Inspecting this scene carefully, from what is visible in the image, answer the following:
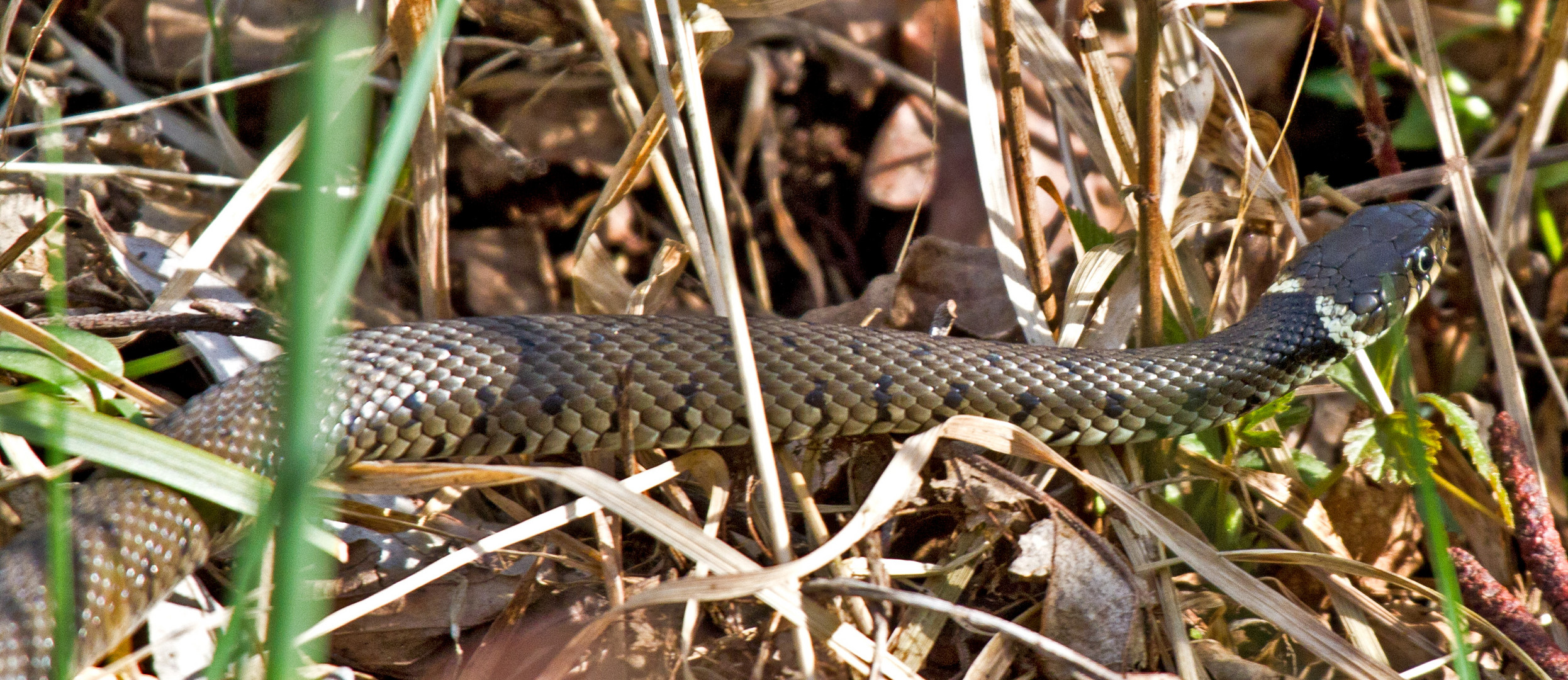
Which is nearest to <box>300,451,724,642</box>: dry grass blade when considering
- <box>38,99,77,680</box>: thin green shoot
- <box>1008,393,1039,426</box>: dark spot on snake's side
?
<box>38,99,77,680</box>: thin green shoot

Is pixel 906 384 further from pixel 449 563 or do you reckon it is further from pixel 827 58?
pixel 827 58

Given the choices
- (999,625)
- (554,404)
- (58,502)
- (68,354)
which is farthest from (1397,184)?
(68,354)

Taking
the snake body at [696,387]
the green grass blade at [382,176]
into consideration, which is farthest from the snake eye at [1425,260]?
the green grass blade at [382,176]

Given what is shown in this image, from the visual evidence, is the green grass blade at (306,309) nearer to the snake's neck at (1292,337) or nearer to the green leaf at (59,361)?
A: the green leaf at (59,361)

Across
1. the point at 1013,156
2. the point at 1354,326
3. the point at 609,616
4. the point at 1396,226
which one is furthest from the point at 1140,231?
the point at 609,616

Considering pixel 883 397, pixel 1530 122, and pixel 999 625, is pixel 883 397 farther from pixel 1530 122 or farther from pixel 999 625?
pixel 1530 122
